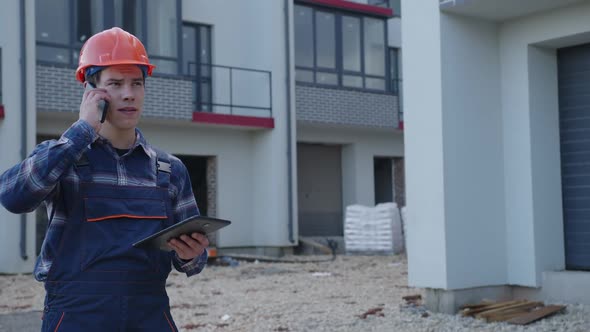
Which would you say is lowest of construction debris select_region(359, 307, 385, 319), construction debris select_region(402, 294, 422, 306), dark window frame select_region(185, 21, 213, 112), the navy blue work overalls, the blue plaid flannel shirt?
construction debris select_region(359, 307, 385, 319)

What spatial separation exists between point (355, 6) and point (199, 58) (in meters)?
5.24

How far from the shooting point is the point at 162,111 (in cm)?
1816

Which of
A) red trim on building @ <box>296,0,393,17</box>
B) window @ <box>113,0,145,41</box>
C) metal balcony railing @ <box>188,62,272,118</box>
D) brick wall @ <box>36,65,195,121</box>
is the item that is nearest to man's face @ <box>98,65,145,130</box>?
brick wall @ <box>36,65,195,121</box>

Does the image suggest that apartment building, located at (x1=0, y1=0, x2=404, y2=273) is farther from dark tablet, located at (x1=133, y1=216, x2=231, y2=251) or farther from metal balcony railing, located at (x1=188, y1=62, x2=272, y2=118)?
dark tablet, located at (x1=133, y1=216, x2=231, y2=251)

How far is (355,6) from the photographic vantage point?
2284 cm

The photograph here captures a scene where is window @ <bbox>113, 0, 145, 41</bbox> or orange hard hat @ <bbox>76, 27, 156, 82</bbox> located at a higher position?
window @ <bbox>113, 0, 145, 41</bbox>

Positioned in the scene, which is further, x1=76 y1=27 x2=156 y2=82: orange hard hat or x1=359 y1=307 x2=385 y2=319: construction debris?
x1=359 y1=307 x2=385 y2=319: construction debris

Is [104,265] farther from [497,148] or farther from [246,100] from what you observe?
[246,100]

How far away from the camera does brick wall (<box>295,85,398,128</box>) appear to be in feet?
69.9

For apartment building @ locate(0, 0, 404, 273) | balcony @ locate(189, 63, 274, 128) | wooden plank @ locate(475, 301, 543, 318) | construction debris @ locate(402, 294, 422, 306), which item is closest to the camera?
wooden plank @ locate(475, 301, 543, 318)

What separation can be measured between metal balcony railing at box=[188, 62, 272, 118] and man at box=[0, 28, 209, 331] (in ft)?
56.0

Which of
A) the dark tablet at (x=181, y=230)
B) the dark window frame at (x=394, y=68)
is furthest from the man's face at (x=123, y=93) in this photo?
the dark window frame at (x=394, y=68)

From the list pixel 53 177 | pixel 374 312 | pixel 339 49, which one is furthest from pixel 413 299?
pixel 339 49

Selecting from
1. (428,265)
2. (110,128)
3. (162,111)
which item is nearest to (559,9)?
(428,265)
